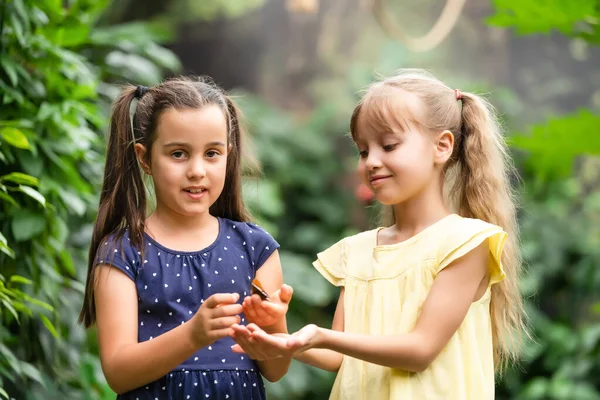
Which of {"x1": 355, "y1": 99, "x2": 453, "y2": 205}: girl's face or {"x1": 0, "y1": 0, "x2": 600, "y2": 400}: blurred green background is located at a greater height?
{"x1": 0, "y1": 0, "x2": 600, "y2": 400}: blurred green background

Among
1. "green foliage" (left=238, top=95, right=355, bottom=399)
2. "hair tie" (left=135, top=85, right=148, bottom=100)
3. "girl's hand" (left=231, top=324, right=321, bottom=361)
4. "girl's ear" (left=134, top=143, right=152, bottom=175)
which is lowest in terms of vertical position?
"girl's hand" (left=231, top=324, right=321, bottom=361)

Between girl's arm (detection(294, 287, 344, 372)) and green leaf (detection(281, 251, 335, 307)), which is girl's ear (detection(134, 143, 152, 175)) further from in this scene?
green leaf (detection(281, 251, 335, 307))

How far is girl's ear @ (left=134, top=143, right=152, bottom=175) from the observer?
2295 mm

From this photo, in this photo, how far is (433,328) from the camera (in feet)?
7.22

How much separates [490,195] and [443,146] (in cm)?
19

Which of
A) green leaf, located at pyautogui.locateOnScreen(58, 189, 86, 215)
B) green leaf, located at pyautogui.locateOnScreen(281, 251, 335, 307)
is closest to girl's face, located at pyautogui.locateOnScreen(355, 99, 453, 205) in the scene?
green leaf, located at pyautogui.locateOnScreen(58, 189, 86, 215)

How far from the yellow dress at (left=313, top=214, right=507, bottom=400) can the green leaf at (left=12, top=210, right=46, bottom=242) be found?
3.89ft

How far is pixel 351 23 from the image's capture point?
8312 millimetres

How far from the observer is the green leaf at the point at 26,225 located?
9.75 ft

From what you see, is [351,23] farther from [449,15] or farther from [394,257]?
[394,257]

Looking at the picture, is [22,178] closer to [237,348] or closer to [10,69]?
[10,69]

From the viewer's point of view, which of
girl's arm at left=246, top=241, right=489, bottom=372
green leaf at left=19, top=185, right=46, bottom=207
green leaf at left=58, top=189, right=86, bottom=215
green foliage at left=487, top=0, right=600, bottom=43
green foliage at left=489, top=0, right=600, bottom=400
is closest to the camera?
girl's arm at left=246, top=241, right=489, bottom=372

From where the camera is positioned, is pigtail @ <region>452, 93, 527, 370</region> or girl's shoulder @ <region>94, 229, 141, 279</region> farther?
pigtail @ <region>452, 93, 527, 370</region>

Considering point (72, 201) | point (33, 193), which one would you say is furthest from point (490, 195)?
point (72, 201)
